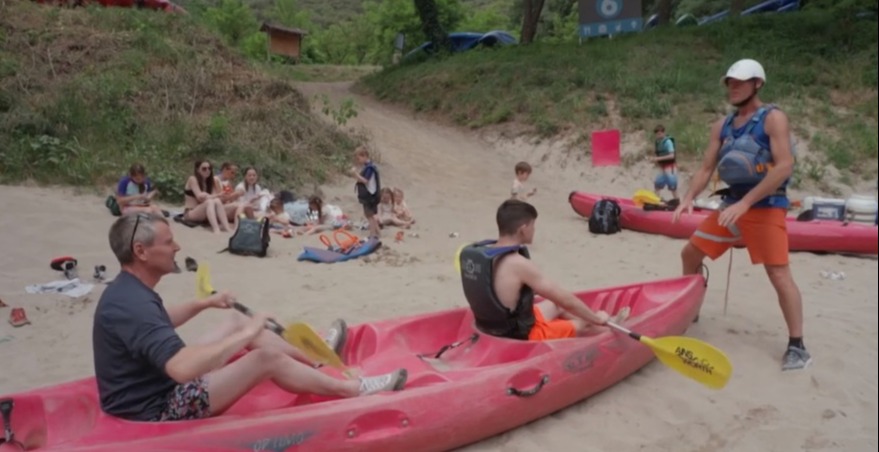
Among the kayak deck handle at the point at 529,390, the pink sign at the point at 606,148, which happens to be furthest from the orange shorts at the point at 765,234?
the pink sign at the point at 606,148

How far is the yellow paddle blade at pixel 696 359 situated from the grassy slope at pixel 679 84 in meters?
8.75

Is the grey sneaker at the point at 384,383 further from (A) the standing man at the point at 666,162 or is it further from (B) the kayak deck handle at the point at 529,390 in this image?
(A) the standing man at the point at 666,162

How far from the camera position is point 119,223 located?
10.1ft

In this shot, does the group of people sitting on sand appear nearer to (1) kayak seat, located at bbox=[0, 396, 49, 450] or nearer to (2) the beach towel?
(2) the beach towel

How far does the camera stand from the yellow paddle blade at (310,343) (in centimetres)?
372

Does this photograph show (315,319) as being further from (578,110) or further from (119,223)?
(578,110)

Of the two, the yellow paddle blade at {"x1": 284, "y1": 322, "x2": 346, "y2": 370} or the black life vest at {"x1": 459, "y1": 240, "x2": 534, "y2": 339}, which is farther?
the black life vest at {"x1": 459, "y1": 240, "x2": 534, "y2": 339}

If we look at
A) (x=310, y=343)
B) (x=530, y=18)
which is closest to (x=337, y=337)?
(x=310, y=343)

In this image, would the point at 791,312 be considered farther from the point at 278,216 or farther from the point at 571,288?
the point at 278,216

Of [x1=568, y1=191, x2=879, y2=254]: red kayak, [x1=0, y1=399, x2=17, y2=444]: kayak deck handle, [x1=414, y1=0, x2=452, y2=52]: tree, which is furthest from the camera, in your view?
[x1=414, y1=0, x2=452, y2=52]: tree

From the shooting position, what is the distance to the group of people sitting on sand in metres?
8.47

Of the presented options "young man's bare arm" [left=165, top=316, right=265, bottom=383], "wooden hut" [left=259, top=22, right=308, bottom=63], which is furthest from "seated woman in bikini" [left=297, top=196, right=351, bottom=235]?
"wooden hut" [left=259, top=22, right=308, bottom=63]

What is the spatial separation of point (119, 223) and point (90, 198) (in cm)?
648

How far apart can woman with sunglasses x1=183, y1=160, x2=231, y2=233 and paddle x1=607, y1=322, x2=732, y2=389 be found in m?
5.68
